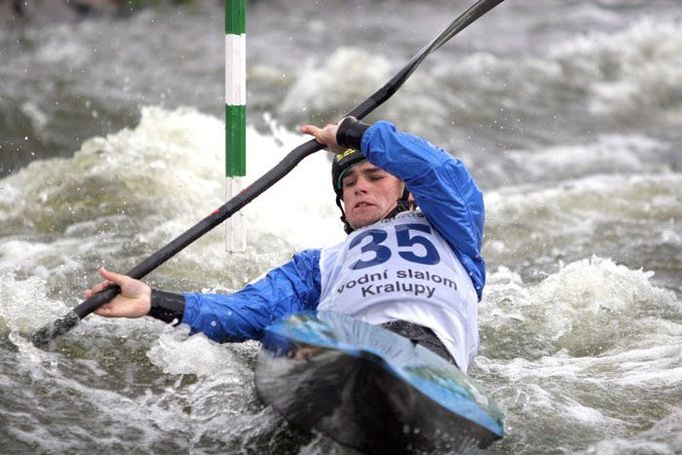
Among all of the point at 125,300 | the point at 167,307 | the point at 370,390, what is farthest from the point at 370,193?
the point at 370,390

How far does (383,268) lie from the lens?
4172 millimetres

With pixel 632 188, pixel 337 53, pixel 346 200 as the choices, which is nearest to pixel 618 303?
pixel 346 200

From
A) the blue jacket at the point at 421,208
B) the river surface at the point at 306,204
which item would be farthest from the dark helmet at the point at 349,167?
the river surface at the point at 306,204

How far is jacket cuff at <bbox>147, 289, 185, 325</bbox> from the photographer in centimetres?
421

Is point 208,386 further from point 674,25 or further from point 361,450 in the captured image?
point 674,25

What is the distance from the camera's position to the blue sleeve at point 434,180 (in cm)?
428

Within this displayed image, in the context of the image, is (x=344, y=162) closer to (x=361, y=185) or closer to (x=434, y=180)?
(x=361, y=185)

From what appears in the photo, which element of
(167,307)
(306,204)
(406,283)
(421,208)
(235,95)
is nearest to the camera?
(406,283)

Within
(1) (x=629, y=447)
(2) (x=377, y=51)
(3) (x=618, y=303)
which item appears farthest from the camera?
(2) (x=377, y=51)

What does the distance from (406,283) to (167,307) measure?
0.90 m

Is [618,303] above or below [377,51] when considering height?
below

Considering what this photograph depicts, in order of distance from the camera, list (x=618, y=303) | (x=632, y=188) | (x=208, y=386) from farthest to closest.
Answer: (x=632, y=188) → (x=618, y=303) → (x=208, y=386)

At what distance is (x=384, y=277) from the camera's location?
4.14 metres

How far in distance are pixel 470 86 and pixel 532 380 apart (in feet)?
24.1
